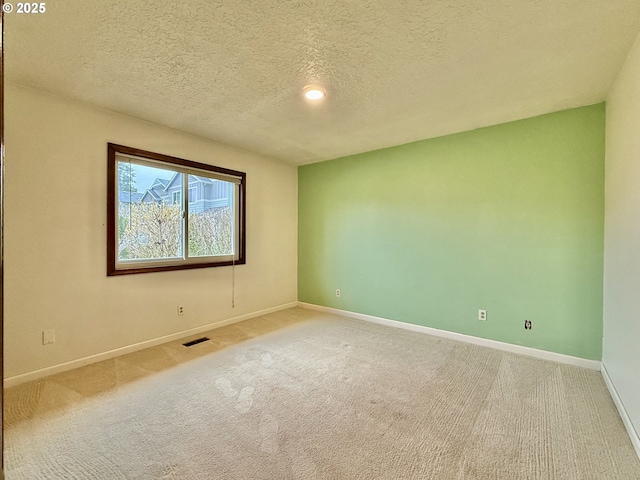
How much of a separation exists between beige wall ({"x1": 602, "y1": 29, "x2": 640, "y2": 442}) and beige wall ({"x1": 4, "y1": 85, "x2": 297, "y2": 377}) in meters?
3.75

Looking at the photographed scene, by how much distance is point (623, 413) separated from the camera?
6.16ft

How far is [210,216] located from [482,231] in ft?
10.5

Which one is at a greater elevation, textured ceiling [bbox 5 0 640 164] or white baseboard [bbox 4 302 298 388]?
textured ceiling [bbox 5 0 640 164]

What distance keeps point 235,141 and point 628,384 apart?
407 centimetres

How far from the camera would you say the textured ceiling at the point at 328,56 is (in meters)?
1.59

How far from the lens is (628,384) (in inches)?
73.0

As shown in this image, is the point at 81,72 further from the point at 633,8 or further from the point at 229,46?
Answer: the point at 633,8

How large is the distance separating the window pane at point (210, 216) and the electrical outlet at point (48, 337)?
138 centimetres

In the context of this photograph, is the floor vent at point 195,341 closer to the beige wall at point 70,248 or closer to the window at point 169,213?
the beige wall at point 70,248

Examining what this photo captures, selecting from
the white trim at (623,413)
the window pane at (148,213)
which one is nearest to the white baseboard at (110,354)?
the window pane at (148,213)

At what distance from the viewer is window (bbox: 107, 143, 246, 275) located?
287 centimetres

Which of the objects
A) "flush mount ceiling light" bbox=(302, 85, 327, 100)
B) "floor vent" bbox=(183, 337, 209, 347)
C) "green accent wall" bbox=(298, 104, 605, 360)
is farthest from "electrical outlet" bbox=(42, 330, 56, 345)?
"green accent wall" bbox=(298, 104, 605, 360)

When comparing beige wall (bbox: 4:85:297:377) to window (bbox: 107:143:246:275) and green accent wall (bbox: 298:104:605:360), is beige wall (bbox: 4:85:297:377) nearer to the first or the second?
window (bbox: 107:143:246:275)

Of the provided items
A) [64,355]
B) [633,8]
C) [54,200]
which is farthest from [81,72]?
[633,8]
